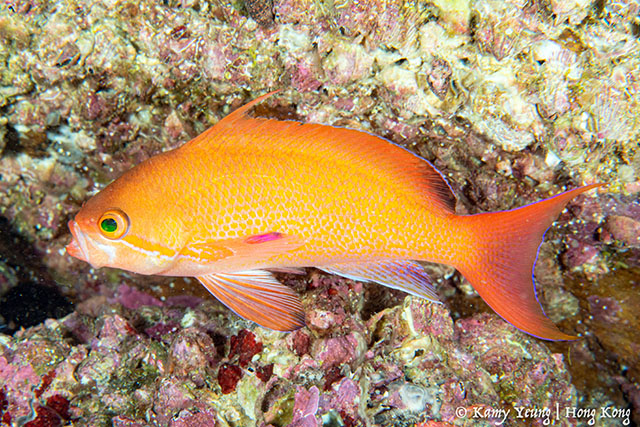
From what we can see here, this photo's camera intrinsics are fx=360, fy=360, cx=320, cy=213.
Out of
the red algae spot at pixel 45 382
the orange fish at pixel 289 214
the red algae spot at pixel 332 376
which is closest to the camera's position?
the red algae spot at pixel 332 376

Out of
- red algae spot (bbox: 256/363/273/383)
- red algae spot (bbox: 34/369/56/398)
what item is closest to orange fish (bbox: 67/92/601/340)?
red algae spot (bbox: 256/363/273/383)

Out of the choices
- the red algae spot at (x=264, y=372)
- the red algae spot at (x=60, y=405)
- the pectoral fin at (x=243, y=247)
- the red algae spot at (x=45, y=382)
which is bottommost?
the red algae spot at (x=60, y=405)

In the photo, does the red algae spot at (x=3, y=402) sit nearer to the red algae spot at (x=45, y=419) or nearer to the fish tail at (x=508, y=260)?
the red algae spot at (x=45, y=419)

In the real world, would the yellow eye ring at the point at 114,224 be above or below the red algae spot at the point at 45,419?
above

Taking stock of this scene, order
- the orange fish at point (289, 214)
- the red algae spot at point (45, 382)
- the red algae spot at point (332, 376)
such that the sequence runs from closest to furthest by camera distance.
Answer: the red algae spot at point (332, 376) < the orange fish at point (289, 214) < the red algae spot at point (45, 382)

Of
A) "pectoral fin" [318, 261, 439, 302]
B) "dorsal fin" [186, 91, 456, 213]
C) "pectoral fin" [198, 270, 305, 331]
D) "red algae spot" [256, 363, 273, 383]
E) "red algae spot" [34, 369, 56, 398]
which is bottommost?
"red algae spot" [34, 369, 56, 398]

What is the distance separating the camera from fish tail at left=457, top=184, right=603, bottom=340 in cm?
202

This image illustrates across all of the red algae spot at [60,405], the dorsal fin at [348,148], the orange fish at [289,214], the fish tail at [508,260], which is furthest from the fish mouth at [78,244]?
the fish tail at [508,260]

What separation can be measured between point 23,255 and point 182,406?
2.90 m

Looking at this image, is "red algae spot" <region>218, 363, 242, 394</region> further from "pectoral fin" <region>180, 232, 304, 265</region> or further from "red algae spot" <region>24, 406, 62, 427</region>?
"red algae spot" <region>24, 406, 62, 427</region>

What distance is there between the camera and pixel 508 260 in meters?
2.12

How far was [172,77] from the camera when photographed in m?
2.81

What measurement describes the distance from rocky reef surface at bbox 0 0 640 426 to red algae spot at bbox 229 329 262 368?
1 centimetres

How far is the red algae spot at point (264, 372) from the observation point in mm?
2055
